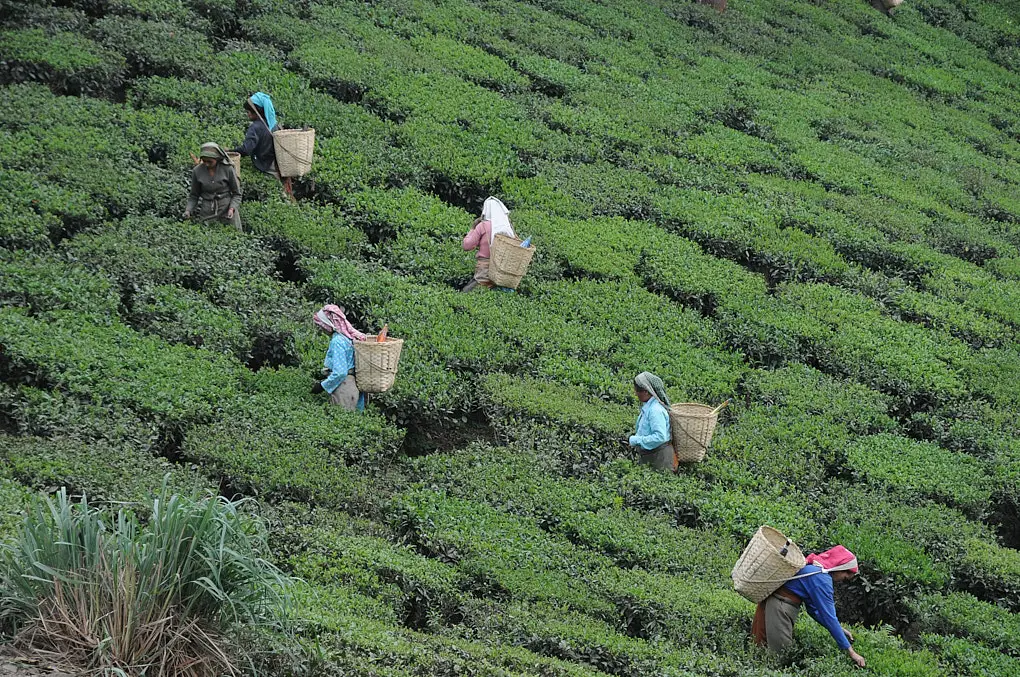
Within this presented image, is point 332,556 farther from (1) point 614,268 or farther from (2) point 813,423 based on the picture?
(1) point 614,268

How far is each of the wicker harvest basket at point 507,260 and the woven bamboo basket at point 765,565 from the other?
544 cm

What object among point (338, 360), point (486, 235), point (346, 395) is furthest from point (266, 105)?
point (346, 395)

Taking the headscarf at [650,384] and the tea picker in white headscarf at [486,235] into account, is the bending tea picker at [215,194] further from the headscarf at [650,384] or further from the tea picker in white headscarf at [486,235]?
the headscarf at [650,384]

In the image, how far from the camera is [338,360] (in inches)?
423

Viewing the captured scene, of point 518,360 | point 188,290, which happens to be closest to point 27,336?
point 188,290

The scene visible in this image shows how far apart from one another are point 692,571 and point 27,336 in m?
6.54

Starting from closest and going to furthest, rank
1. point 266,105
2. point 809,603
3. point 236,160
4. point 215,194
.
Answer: point 809,603, point 215,194, point 236,160, point 266,105

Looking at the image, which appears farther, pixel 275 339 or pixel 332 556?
pixel 275 339

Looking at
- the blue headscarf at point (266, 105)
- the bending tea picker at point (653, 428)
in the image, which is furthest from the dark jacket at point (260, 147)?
the bending tea picker at point (653, 428)

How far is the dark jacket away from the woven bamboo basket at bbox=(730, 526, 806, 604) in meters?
8.48

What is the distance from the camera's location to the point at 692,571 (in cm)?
974

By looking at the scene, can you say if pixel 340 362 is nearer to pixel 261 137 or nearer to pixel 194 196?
pixel 194 196

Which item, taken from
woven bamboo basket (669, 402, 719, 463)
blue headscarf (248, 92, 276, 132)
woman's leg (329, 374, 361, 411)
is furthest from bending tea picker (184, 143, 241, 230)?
woven bamboo basket (669, 402, 719, 463)

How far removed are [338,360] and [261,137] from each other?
15.3ft
